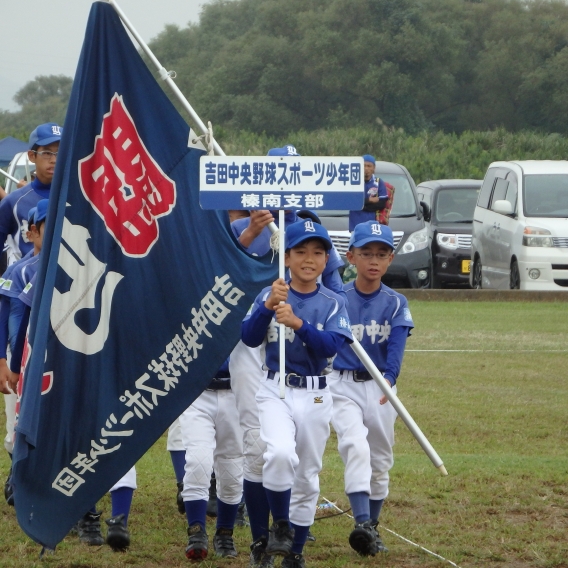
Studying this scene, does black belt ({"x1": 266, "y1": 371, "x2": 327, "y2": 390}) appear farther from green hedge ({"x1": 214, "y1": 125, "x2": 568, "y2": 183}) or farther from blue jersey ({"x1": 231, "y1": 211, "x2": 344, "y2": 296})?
green hedge ({"x1": 214, "y1": 125, "x2": 568, "y2": 183})

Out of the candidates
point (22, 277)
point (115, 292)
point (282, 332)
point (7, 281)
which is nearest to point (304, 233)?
point (282, 332)

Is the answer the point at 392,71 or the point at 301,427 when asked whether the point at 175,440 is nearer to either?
the point at 301,427

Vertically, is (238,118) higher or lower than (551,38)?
lower

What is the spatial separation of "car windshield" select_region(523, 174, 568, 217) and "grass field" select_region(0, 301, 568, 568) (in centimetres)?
577

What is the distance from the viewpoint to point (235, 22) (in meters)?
79.2

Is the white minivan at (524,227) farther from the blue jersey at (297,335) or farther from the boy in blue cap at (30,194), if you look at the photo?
the blue jersey at (297,335)

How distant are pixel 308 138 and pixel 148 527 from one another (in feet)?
121

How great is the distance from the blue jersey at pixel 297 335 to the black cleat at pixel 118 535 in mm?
1203

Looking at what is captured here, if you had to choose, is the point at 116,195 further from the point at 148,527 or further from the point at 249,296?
the point at 148,527

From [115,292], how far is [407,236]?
13.5 metres

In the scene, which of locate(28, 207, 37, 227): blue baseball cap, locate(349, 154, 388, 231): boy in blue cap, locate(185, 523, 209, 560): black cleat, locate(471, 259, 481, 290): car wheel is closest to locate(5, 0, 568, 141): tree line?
locate(471, 259, 481, 290): car wheel

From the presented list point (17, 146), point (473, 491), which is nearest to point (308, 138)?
point (17, 146)

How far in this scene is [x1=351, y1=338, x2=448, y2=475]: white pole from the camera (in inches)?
235

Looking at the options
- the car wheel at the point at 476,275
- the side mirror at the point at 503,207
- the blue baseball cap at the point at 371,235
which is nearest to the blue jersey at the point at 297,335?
the blue baseball cap at the point at 371,235
